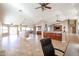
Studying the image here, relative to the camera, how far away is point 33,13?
249 cm

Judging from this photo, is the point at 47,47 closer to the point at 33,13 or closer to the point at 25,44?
the point at 25,44

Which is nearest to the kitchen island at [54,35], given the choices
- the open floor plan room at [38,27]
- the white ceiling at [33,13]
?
the open floor plan room at [38,27]

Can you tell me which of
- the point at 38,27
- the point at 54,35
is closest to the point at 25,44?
the point at 38,27

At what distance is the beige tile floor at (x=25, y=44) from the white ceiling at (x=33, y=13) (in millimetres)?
336

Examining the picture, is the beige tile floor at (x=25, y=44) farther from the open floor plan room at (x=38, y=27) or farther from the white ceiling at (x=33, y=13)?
the white ceiling at (x=33, y=13)

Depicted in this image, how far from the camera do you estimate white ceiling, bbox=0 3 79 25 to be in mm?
2427

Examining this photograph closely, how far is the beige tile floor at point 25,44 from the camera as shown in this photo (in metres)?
2.45

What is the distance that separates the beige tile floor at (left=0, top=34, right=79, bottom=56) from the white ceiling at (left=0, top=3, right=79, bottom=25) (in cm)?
34

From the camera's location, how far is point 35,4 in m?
2.46

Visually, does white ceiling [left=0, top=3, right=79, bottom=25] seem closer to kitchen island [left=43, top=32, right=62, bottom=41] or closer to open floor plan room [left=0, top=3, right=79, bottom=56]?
open floor plan room [left=0, top=3, right=79, bottom=56]

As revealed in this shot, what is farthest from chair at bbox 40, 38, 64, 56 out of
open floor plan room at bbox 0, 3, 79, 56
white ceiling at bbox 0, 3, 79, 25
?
white ceiling at bbox 0, 3, 79, 25

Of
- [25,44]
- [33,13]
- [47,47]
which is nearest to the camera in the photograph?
[33,13]

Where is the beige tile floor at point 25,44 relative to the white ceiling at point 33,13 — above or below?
below

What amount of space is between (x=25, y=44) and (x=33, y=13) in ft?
2.14
